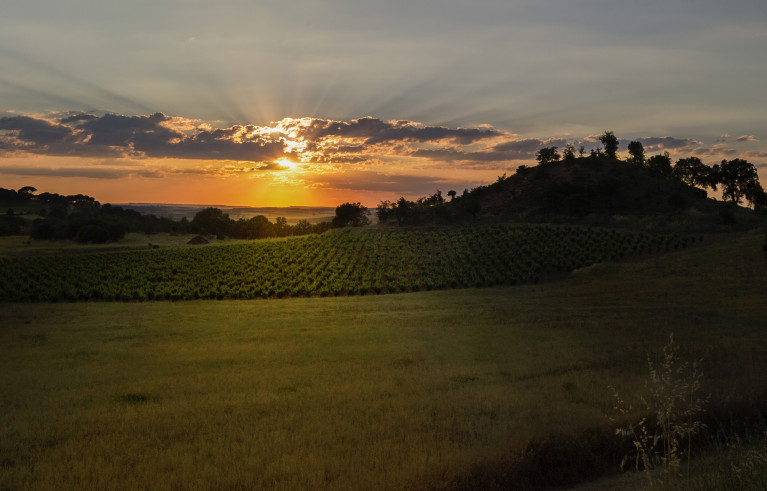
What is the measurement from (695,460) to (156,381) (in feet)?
42.0

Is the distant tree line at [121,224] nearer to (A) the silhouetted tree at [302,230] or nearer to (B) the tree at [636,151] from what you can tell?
(A) the silhouetted tree at [302,230]

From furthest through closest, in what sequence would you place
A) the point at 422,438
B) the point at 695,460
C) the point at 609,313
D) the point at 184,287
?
the point at 184,287 < the point at 609,313 < the point at 422,438 < the point at 695,460

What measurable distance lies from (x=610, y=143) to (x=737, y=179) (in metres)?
33.2

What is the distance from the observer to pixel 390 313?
28.0 meters

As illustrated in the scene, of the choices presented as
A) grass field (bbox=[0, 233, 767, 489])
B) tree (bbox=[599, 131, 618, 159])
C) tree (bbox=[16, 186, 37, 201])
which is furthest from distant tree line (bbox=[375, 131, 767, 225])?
tree (bbox=[16, 186, 37, 201])

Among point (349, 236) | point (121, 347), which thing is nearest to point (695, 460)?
point (121, 347)

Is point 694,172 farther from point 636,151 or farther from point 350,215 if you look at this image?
point 350,215

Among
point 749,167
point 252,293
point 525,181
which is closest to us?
point 252,293

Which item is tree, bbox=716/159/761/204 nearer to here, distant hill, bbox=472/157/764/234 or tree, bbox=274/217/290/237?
distant hill, bbox=472/157/764/234

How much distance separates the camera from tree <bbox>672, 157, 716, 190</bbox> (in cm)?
11525

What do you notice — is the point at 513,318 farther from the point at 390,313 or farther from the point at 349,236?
the point at 349,236

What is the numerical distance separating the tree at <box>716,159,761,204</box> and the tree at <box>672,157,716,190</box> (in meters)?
3.10

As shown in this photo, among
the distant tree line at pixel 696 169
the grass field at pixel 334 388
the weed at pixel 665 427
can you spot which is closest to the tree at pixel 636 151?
the distant tree line at pixel 696 169

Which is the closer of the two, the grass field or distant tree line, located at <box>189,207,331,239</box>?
the grass field
